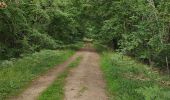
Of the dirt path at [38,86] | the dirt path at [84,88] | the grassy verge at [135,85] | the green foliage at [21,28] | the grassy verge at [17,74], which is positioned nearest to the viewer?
the grassy verge at [135,85]

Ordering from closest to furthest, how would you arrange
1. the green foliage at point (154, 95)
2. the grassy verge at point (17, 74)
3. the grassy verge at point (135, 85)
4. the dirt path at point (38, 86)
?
the green foliage at point (154, 95), the grassy verge at point (135, 85), the dirt path at point (38, 86), the grassy verge at point (17, 74)

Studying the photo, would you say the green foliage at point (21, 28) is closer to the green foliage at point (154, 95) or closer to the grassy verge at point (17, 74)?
the grassy verge at point (17, 74)

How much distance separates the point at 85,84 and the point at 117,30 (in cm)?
1355

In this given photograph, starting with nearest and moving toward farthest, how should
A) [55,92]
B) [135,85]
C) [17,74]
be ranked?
[55,92] → [135,85] → [17,74]

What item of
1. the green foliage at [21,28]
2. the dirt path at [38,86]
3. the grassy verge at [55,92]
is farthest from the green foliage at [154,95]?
the green foliage at [21,28]

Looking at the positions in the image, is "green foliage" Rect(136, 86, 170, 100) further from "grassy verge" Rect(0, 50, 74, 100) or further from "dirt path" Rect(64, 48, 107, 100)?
"grassy verge" Rect(0, 50, 74, 100)

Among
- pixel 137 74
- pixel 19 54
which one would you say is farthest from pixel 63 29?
pixel 137 74

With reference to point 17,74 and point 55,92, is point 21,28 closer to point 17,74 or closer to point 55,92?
point 17,74

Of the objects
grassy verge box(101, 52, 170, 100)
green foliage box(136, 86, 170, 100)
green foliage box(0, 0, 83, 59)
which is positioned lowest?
grassy verge box(101, 52, 170, 100)

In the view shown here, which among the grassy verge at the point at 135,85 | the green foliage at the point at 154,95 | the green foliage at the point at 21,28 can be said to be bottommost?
the grassy verge at the point at 135,85

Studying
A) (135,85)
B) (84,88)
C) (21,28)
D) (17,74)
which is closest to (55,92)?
(84,88)

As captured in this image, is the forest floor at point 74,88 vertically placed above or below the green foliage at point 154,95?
below

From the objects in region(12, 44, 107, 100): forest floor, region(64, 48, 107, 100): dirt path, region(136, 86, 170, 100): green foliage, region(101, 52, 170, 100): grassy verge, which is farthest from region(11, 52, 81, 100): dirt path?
region(136, 86, 170, 100): green foliage

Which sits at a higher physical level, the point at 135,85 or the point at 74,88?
the point at 74,88
